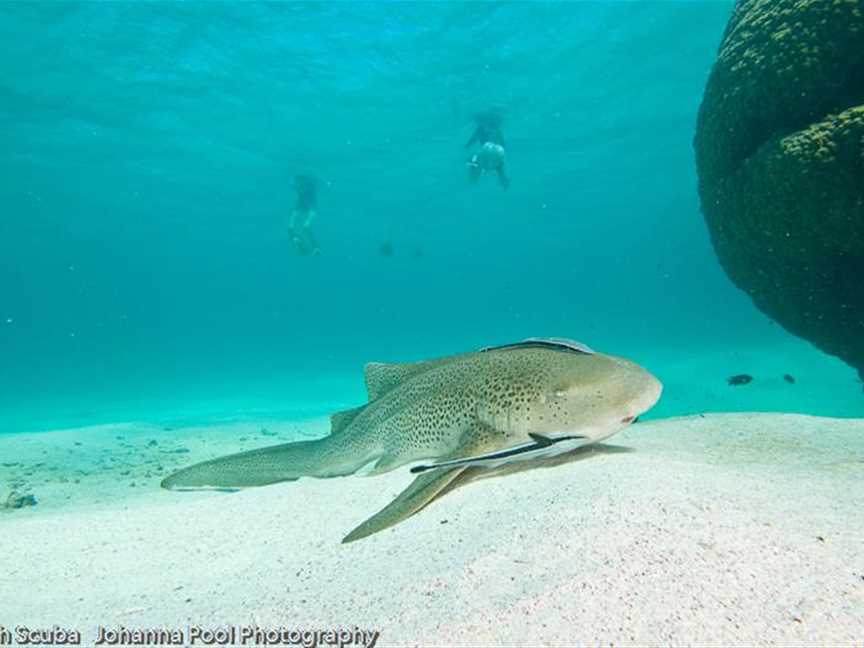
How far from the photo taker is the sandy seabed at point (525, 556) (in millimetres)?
1827

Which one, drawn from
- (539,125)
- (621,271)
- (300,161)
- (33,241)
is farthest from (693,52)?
(621,271)

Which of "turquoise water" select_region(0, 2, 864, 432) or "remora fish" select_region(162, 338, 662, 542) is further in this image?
"turquoise water" select_region(0, 2, 864, 432)

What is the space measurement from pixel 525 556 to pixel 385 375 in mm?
2631

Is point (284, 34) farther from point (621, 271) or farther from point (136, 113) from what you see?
point (621, 271)

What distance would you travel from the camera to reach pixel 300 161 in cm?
4331

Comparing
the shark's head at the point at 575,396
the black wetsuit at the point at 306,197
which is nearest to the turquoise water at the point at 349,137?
the black wetsuit at the point at 306,197

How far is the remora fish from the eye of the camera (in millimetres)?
2949

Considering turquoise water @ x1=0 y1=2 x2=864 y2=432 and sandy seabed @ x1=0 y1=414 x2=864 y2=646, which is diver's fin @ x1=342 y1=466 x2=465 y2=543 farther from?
turquoise water @ x1=0 y1=2 x2=864 y2=432

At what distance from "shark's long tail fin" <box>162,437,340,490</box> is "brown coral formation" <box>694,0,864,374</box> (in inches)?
227

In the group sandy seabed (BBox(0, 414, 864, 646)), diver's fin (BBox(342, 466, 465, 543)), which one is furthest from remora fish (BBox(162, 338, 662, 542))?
sandy seabed (BBox(0, 414, 864, 646))

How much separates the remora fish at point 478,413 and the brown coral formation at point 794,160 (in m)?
4.11

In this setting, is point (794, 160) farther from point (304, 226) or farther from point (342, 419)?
point (304, 226)

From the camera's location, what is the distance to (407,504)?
9.07 ft

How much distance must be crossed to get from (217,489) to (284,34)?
1032 inches
